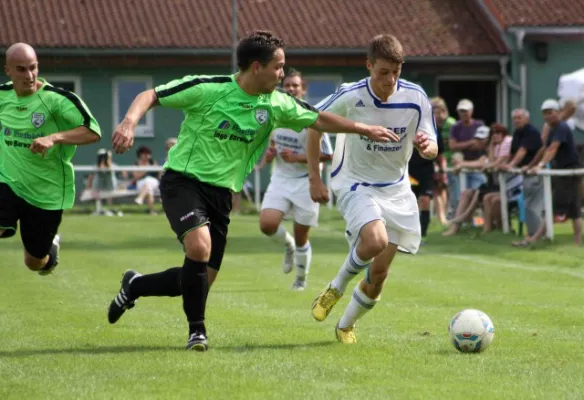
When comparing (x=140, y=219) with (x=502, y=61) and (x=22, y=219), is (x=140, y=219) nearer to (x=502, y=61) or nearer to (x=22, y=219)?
(x=502, y=61)

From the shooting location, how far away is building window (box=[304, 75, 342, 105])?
35.1m

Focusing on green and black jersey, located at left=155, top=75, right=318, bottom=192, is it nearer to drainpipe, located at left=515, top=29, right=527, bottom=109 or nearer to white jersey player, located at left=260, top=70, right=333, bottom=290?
white jersey player, located at left=260, top=70, right=333, bottom=290

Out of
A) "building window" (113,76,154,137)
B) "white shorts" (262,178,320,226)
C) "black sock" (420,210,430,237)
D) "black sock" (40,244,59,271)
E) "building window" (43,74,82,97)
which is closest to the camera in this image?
"black sock" (40,244,59,271)

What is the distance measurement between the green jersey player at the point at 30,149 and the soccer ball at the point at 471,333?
10.5 ft

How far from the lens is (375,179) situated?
9.03m

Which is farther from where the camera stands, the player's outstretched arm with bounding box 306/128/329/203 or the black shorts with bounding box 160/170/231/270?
the player's outstretched arm with bounding box 306/128/329/203

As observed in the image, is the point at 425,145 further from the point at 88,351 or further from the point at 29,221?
the point at 29,221

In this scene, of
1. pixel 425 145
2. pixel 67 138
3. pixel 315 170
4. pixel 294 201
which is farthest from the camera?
pixel 294 201

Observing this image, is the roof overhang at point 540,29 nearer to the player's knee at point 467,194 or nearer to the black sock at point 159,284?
the player's knee at point 467,194

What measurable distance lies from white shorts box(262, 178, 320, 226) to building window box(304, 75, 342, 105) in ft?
69.9

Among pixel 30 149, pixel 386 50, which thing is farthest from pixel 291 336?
pixel 30 149

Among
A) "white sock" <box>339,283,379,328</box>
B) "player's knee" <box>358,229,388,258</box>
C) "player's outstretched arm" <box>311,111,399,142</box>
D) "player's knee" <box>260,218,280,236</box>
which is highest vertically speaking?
"player's outstretched arm" <box>311,111,399,142</box>

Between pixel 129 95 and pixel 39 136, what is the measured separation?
24914mm

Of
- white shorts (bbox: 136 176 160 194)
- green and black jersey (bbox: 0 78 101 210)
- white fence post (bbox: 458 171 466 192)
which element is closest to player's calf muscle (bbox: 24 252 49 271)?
green and black jersey (bbox: 0 78 101 210)
